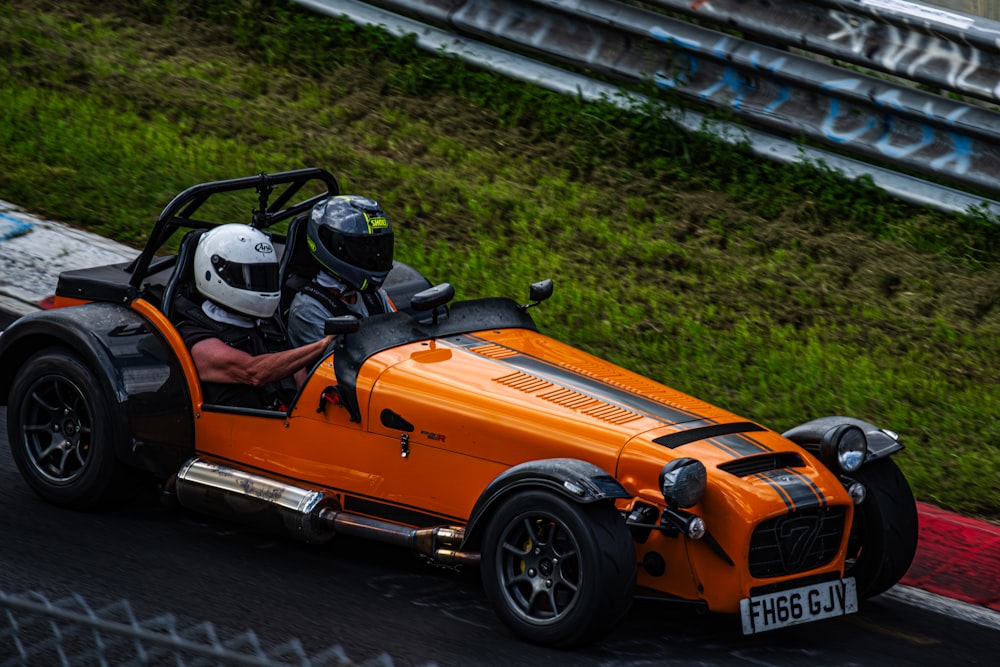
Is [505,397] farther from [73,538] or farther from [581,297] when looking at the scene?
[581,297]

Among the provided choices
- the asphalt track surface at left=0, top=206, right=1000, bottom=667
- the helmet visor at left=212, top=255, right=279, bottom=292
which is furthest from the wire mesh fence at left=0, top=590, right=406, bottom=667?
the helmet visor at left=212, top=255, right=279, bottom=292

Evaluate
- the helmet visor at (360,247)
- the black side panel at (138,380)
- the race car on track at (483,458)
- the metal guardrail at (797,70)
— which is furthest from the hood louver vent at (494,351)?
the metal guardrail at (797,70)

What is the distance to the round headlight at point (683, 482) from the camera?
5027mm

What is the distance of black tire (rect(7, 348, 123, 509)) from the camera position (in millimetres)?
6250

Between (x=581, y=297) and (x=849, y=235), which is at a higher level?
(x=849, y=235)

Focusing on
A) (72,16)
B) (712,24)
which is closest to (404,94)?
(712,24)

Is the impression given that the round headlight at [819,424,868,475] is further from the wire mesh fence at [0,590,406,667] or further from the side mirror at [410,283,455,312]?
the wire mesh fence at [0,590,406,667]

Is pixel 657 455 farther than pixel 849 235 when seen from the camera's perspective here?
No

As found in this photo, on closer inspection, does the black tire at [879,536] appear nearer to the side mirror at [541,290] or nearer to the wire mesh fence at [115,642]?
the side mirror at [541,290]

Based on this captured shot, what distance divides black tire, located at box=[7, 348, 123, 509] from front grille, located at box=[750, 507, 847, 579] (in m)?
2.97

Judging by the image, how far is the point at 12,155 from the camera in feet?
35.0

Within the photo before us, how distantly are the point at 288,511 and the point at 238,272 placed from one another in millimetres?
1177

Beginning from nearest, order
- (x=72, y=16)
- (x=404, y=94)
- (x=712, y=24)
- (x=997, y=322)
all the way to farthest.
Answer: (x=997, y=322) < (x=712, y=24) < (x=404, y=94) < (x=72, y=16)

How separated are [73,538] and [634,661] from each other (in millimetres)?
2635
